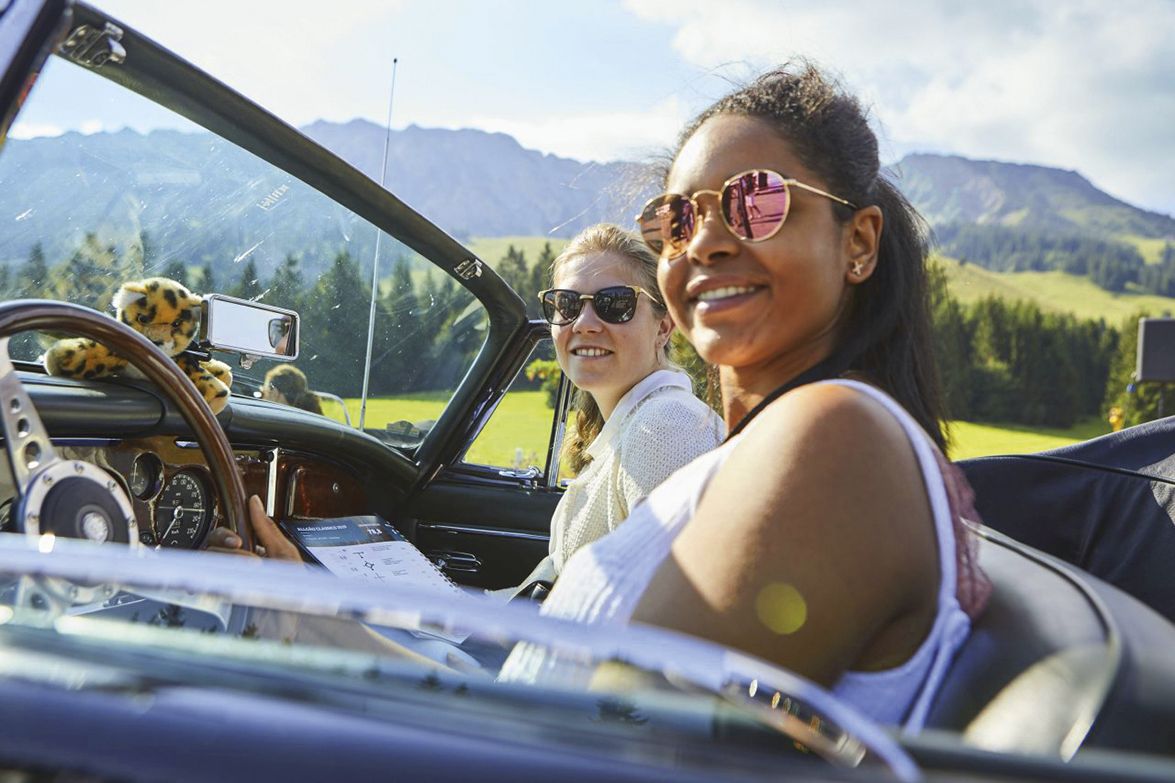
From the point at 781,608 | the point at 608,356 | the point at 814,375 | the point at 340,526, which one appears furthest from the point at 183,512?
the point at 781,608

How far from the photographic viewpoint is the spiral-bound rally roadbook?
2.84 metres

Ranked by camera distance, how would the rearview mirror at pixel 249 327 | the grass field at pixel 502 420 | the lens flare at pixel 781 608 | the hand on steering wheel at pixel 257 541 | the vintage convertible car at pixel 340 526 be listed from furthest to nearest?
the grass field at pixel 502 420
the rearview mirror at pixel 249 327
the hand on steering wheel at pixel 257 541
the lens flare at pixel 781 608
the vintage convertible car at pixel 340 526

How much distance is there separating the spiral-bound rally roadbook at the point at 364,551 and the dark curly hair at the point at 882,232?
1.55m

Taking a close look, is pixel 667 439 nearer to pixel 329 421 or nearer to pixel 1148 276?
pixel 329 421

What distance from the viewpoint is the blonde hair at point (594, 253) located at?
327 centimetres

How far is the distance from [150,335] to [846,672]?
1.93m

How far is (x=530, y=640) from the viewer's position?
74cm

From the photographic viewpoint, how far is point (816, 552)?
106cm

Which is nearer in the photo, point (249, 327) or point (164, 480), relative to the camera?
point (164, 480)

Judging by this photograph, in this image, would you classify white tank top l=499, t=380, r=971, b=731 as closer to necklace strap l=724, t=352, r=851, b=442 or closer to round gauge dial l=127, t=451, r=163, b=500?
necklace strap l=724, t=352, r=851, b=442

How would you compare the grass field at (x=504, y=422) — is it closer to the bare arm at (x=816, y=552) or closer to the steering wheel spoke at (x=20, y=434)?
the steering wheel spoke at (x=20, y=434)

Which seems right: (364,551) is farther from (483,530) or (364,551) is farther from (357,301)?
(357,301)

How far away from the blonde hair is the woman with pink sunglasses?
153cm

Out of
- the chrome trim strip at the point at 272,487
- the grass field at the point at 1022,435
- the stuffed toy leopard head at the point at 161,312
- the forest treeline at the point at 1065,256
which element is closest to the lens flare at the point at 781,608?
the stuffed toy leopard head at the point at 161,312
